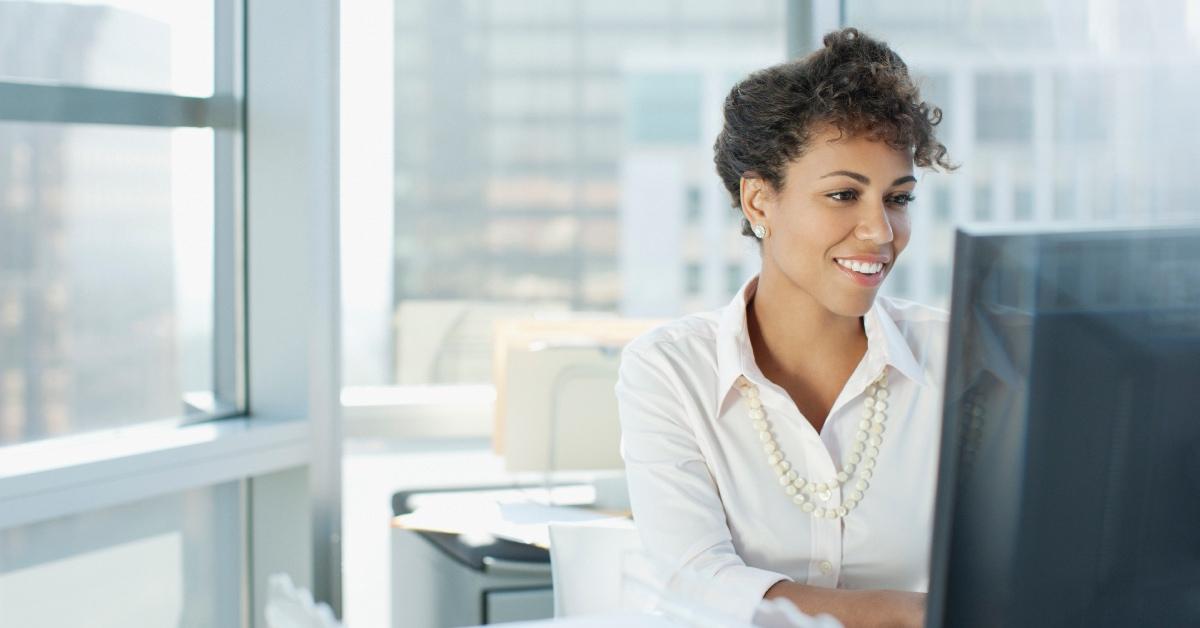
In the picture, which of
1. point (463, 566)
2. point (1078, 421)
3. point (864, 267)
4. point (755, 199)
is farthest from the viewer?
point (463, 566)

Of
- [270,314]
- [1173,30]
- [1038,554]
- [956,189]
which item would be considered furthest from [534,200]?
[1038,554]

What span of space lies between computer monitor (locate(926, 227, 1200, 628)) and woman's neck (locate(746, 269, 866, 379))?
3.26 ft

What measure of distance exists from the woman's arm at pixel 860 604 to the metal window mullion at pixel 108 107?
1.63 metres

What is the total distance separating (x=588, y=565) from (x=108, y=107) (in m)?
1.64

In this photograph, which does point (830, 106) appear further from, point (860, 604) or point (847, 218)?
point (860, 604)

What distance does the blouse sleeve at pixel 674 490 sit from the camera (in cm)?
144

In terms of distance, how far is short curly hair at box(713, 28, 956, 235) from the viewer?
5.78 ft

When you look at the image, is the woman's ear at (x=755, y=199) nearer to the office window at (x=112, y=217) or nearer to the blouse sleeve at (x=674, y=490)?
the blouse sleeve at (x=674, y=490)

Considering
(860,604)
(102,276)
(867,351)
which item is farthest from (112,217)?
(860,604)

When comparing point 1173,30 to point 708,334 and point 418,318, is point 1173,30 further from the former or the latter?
point 418,318

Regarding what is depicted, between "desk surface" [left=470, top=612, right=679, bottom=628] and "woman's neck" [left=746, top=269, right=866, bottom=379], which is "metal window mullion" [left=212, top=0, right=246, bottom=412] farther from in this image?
Answer: "desk surface" [left=470, top=612, right=679, bottom=628]

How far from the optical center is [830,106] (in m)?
1.76

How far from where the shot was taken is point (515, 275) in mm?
3441

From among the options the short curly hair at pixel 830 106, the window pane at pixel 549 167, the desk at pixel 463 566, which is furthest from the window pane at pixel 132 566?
the short curly hair at pixel 830 106
